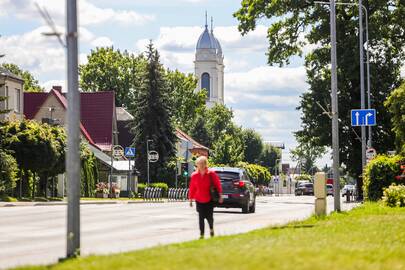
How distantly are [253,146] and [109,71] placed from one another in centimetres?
8352

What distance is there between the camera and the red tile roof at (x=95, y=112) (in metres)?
95.8

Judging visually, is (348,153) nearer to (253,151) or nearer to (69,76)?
(69,76)

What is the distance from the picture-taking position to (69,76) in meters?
14.2

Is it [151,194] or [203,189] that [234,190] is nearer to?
[203,189]

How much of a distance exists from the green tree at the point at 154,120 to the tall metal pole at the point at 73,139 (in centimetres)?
7531

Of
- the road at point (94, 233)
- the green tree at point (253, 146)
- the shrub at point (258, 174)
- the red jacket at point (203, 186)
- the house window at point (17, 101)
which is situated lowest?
the road at point (94, 233)

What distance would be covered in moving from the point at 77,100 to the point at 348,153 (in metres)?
50.6

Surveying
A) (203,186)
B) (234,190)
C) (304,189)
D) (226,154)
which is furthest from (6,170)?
(226,154)

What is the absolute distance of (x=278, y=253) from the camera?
13.3 metres

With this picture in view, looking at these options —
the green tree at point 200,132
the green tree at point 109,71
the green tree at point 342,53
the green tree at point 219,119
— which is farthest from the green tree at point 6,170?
the green tree at point 219,119

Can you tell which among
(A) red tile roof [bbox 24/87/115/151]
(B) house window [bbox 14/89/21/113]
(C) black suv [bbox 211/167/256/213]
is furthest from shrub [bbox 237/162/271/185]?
(C) black suv [bbox 211/167/256/213]

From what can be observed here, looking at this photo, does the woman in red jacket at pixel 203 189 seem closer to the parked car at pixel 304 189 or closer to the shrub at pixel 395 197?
the shrub at pixel 395 197

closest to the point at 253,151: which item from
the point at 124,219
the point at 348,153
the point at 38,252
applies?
the point at 348,153

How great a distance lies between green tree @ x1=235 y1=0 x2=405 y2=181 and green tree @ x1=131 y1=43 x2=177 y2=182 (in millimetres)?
27407
